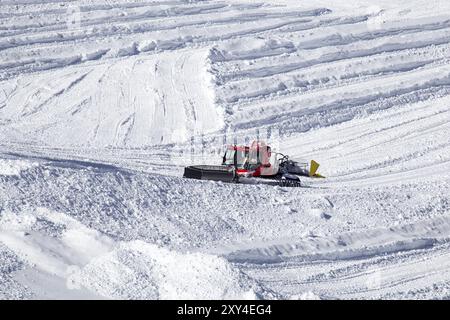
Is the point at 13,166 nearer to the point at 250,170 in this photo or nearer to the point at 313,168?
the point at 250,170

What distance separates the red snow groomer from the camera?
18547 mm

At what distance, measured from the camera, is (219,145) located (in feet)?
74.4

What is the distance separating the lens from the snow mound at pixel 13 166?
15602 millimetres

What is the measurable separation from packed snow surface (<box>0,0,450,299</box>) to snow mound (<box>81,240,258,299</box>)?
0.10 ft

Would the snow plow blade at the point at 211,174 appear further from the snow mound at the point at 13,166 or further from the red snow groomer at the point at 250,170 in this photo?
the snow mound at the point at 13,166

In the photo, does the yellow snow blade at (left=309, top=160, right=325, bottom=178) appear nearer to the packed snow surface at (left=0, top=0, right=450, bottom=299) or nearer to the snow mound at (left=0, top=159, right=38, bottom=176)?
the packed snow surface at (left=0, top=0, right=450, bottom=299)

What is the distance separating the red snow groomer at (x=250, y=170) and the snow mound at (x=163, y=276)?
18.6 ft

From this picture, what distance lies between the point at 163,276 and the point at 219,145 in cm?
1067

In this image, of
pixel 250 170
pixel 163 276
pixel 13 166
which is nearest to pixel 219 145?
pixel 250 170

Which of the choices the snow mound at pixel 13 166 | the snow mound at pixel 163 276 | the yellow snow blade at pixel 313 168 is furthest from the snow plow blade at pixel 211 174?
the snow mound at pixel 163 276

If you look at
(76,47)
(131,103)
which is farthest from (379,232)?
(76,47)

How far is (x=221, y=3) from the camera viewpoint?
103ft
